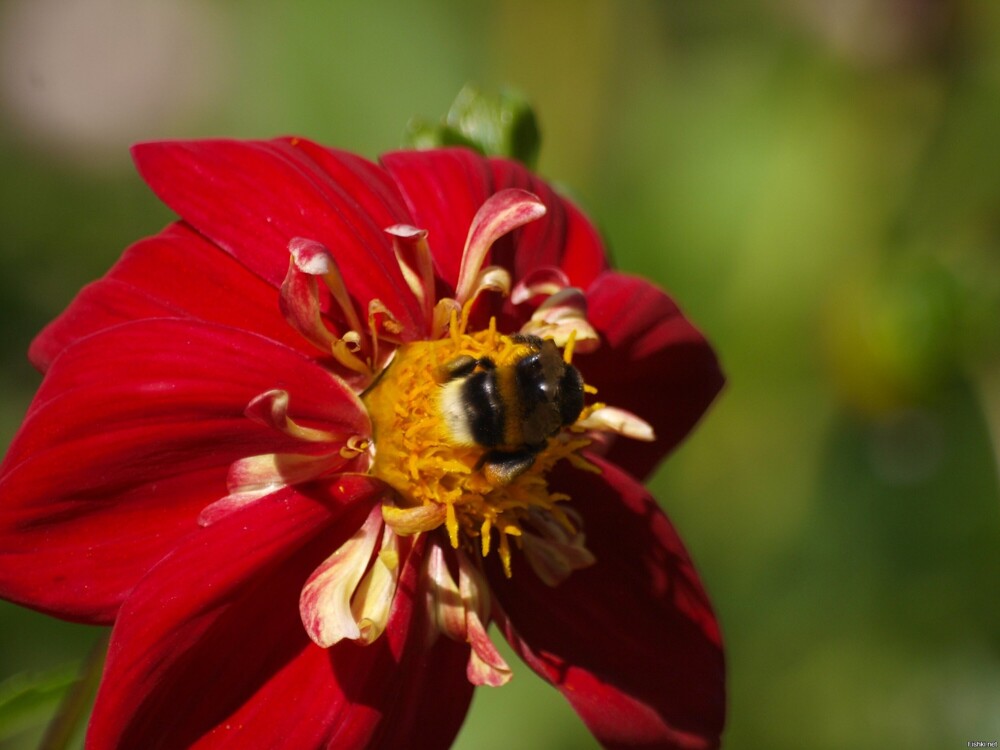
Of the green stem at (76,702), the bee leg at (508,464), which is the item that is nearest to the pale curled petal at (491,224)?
the bee leg at (508,464)

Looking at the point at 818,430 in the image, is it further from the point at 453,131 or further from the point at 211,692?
the point at 211,692

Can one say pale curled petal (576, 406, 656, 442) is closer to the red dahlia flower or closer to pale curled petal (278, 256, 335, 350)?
the red dahlia flower

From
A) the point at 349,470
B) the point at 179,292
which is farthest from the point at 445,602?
the point at 179,292

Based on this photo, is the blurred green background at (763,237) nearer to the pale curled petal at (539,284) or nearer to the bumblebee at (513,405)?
the pale curled petal at (539,284)

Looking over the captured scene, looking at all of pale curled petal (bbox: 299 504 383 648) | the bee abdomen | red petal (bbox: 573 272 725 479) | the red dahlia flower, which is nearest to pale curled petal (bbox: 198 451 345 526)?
the red dahlia flower

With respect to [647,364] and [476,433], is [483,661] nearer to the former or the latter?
[476,433]
